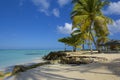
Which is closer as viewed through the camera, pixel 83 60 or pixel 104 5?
pixel 83 60

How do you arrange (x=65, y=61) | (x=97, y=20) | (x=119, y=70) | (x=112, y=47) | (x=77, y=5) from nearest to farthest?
(x=119, y=70) → (x=65, y=61) → (x=97, y=20) → (x=77, y=5) → (x=112, y=47)

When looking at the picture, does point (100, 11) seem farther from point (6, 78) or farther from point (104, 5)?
point (6, 78)

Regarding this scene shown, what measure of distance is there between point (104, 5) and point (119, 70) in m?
15.4

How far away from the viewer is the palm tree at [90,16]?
23.1 metres

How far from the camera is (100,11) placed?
24.5 meters

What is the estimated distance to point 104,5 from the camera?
80.1ft

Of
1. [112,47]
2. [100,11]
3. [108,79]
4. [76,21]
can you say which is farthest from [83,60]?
[112,47]

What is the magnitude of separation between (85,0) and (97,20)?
3.35m

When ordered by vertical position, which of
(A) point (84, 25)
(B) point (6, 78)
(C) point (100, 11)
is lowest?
(B) point (6, 78)

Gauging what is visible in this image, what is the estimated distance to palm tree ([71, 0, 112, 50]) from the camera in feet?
75.7

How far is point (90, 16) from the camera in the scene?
933 inches

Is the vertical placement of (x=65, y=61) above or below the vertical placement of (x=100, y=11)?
below

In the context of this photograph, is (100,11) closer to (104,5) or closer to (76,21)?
(104,5)

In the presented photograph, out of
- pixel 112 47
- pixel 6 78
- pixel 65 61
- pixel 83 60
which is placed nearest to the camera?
pixel 6 78
